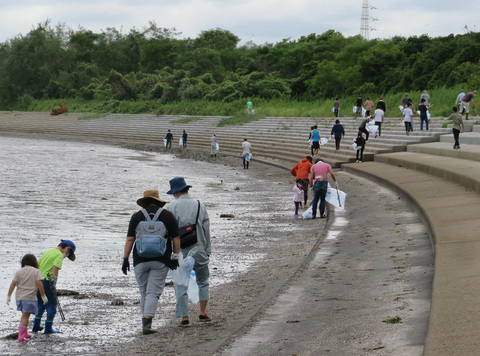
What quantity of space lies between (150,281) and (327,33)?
8752 cm

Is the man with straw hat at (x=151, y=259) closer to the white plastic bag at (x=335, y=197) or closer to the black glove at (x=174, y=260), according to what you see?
the black glove at (x=174, y=260)

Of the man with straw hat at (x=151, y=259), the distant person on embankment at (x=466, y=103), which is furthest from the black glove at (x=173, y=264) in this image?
the distant person on embankment at (x=466, y=103)

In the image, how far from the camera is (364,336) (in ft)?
25.8

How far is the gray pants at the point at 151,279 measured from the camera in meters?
8.74

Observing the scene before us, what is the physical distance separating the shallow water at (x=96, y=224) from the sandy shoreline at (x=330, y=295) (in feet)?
2.09

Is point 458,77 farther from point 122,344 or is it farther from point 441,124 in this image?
point 122,344

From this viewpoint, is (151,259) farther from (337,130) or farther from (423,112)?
(337,130)

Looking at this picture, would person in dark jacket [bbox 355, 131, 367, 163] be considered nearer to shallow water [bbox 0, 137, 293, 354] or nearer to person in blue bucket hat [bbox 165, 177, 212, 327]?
shallow water [bbox 0, 137, 293, 354]

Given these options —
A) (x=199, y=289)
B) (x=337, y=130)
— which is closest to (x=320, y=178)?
(x=199, y=289)

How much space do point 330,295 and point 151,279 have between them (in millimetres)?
2630

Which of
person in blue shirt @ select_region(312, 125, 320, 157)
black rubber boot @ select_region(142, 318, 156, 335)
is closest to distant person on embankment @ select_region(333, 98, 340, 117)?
person in blue shirt @ select_region(312, 125, 320, 157)

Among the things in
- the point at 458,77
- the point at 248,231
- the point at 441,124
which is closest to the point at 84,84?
the point at 458,77

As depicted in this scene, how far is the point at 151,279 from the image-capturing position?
28.7 ft

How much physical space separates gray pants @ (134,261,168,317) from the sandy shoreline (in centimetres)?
37
